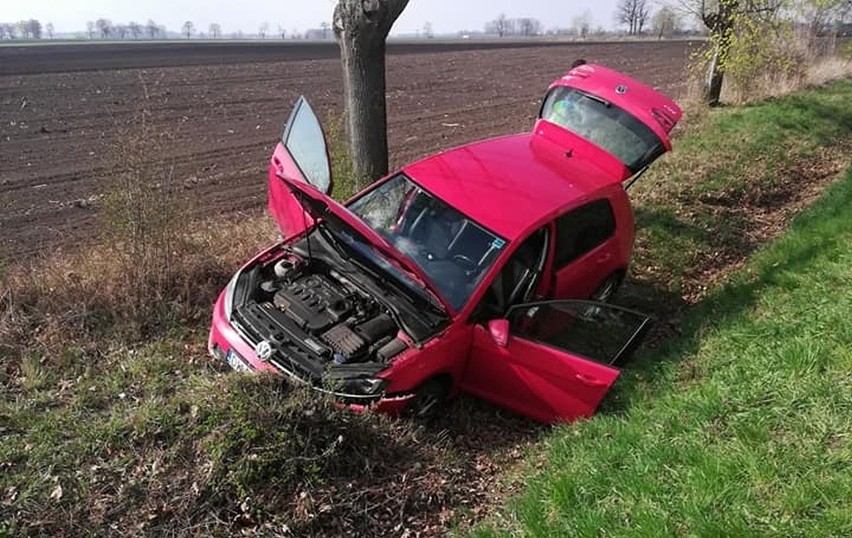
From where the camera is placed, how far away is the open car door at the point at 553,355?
5.37m

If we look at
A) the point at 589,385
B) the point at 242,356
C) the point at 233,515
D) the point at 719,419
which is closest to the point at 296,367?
the point at 242,356

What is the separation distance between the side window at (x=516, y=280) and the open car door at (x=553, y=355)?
24 cm

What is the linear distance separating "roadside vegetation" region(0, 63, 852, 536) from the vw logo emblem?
0.38m

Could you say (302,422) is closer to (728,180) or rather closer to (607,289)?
(607,289)

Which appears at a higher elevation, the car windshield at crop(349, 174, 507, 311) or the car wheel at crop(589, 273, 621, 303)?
the car windshield at crop(349, 174, 507, 311)

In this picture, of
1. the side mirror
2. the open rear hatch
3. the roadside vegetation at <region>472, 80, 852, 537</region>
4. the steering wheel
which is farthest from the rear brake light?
the side mirror

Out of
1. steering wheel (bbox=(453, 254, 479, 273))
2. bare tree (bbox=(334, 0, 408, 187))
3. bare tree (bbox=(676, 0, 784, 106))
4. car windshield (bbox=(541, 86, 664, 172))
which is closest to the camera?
steering wheel (bbox=(453, 254, 479, 273))

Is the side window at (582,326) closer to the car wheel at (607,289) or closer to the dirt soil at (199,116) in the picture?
the car wheel at (607,289)

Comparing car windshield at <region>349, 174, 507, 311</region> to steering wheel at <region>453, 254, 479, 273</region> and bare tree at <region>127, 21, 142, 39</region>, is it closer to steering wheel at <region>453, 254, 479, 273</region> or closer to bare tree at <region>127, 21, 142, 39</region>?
steering wheel at <region>453, 254, 479, 273</region>

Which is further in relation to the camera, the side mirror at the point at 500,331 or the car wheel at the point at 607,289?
the car wheel at the point at 607,289

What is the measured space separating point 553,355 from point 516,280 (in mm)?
902

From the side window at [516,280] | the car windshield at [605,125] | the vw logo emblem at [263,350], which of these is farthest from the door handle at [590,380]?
the car windshield at [605,125]

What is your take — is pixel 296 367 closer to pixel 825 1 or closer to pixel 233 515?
pixel 233 515

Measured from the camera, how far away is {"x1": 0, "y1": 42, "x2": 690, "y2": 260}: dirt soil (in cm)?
1254
